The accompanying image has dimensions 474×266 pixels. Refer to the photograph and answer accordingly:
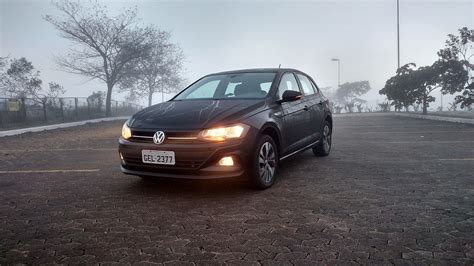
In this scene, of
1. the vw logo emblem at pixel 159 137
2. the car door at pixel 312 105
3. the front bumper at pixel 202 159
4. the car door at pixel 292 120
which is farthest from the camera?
the car door at pixel 312 105

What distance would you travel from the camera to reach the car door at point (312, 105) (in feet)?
19.9

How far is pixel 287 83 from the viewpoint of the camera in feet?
18.6

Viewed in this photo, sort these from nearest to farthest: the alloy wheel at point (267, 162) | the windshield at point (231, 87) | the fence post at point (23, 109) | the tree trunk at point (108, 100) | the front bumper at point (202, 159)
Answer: the front bumper at point (202, 159) → the alloy wheel at point (267, 162) → the windshield at point (231, 87) → the fence post at point (23, 109) → the tree trunk at point (108, 100)

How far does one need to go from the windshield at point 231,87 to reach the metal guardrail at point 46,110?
44.3 feet

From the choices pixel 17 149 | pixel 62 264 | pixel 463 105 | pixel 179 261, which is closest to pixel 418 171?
pixel 179 261

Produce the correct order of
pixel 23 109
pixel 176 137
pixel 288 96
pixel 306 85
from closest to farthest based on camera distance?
pixel 176 137 < pixel 288 96 < pixel 306 85 < pixel 23 109

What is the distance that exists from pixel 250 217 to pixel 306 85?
3549mm

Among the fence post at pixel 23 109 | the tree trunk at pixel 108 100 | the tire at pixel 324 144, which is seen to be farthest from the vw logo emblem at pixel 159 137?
the tree trunk at pixel 108 100

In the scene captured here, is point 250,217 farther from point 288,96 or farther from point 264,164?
point 288,96

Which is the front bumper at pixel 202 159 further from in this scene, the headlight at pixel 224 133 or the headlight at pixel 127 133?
the headlight at pixel 127 133

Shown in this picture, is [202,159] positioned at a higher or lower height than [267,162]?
higher

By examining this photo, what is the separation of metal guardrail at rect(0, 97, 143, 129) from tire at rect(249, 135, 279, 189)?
49.5 feet

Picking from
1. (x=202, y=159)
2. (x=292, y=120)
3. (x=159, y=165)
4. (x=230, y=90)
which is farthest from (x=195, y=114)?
(x=292, y=120)

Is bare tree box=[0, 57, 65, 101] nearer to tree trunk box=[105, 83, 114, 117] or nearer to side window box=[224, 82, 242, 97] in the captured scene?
tree trunk box=[105, 83, 114, 117]
